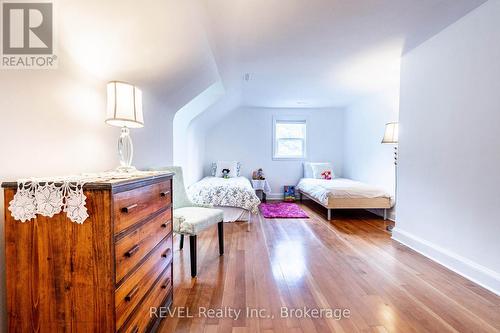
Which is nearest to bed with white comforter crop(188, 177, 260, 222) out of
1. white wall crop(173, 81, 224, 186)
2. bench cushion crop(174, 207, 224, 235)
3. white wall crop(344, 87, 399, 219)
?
white wall crop(173, 81, 224, 186)

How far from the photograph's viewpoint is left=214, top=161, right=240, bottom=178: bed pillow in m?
5.34

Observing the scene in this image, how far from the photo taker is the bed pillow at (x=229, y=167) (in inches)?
210

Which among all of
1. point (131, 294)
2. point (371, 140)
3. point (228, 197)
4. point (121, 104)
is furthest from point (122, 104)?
point (371, 140)

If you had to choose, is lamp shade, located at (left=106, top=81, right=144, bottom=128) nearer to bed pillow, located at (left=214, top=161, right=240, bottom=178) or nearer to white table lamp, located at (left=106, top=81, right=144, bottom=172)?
white table lamp, located at (left=106, top=81, right=144, bottom=172)

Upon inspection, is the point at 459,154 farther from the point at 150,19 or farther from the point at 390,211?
the point at 150,19

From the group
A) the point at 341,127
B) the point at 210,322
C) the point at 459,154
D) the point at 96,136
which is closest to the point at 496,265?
the point at 459,154

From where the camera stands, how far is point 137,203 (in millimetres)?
1182

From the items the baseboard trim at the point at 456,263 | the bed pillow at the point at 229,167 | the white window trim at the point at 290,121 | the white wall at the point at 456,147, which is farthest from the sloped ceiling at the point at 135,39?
the white window trim at the point at 290,121

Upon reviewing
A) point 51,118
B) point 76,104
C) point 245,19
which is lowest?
point 51,118

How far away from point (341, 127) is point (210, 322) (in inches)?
215

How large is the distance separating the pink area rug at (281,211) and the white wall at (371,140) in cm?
151

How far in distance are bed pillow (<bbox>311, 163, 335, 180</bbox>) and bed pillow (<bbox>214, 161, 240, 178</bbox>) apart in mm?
1742

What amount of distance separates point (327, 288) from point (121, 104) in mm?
1951

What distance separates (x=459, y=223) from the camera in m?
2.18
